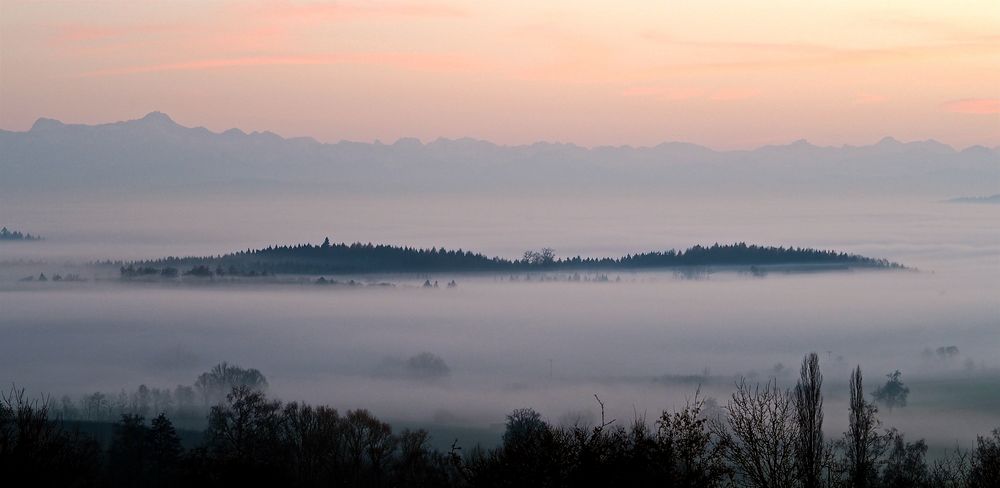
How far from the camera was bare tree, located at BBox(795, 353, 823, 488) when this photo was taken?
29.2m

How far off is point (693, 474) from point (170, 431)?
27906 millimetres

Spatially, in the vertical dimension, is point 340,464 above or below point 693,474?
below

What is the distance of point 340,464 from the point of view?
47719 mm

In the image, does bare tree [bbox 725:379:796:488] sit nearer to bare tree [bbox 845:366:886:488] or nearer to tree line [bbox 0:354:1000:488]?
tree line [bbox 0:354:1000:488]

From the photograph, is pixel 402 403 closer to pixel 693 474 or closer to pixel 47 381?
pixel 47 381

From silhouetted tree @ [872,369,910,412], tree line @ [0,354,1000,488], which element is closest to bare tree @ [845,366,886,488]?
tree line @ [0,354,1000,488]

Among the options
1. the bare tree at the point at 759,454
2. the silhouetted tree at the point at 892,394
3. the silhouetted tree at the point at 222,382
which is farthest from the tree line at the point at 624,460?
the silhouetted tree at the point at 222,382

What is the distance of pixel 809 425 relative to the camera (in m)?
32.5

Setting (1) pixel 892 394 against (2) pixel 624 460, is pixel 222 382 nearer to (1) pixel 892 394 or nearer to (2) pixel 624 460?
(1) pixel 892 394

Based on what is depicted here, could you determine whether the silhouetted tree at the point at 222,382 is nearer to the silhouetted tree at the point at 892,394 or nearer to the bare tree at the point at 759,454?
the silhouetted tree at the point at 892,394

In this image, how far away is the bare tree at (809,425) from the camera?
2920cm

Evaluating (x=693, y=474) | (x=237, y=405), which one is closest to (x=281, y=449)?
(x=237, y=405)

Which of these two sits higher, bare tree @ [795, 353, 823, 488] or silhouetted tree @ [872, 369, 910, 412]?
bare tree @ [795, 353, 823, 488]

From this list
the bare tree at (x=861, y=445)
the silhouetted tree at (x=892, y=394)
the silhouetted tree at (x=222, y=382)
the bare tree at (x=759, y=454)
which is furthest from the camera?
the silhouetted tree at (x=222, y=382)
